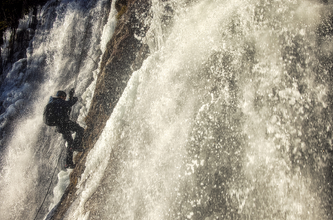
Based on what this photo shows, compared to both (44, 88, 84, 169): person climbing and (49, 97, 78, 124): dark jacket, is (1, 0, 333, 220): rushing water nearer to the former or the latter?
(44, 88, 84, 169): person climbing

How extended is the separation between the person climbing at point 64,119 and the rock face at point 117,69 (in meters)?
0.25

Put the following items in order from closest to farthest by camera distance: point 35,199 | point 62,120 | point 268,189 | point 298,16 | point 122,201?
point 268,189, point 298,16, point 122,201, point 62,120, point 35,199

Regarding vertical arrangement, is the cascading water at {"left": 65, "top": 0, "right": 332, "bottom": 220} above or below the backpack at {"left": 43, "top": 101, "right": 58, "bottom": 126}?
below

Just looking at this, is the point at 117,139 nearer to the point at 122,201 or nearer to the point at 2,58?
the point at 122,201

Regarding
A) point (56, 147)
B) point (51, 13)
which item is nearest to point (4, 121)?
point (56, 147)

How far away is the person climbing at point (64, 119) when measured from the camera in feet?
10.5

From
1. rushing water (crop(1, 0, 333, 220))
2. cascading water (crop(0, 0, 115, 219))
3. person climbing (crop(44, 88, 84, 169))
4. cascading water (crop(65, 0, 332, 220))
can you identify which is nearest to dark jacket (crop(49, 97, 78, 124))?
person climbing (crop(44, 88, 84, 169))

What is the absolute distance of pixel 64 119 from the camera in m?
3.29

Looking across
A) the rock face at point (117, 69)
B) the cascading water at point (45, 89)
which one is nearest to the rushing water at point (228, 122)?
the rock face at point (117, 69)

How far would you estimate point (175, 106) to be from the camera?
2295 millimetres

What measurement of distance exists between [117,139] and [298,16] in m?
2.87

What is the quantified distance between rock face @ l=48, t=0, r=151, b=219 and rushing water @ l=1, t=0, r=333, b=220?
36 centimetres

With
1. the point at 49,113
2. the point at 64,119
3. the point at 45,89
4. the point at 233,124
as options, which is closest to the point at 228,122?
the point at 233,124

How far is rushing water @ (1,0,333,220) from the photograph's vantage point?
1822 millimetres
